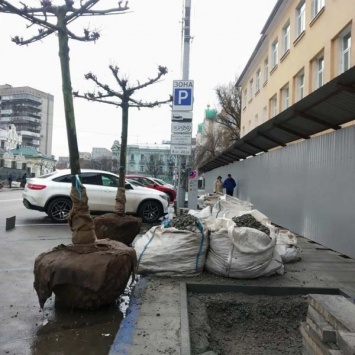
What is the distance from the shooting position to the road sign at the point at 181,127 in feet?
36.0

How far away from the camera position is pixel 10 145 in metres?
94.1

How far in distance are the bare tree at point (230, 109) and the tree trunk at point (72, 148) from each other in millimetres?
37395

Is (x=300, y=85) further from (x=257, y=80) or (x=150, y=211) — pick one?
(x=257, y=80)

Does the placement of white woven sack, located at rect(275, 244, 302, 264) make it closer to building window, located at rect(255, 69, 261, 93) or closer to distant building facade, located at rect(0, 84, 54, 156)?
building window, located at rect(255, 69, 261, 93)

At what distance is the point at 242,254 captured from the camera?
5148 mm

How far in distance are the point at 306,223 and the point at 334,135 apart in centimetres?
233

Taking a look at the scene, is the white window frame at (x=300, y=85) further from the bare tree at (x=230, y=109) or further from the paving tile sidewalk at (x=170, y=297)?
the bare tree at (x=230, y=109)

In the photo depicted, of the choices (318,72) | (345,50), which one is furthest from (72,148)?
(318,72)

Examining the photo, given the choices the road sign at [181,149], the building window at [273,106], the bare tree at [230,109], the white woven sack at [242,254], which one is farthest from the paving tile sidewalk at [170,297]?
the bare tree at [230,109]

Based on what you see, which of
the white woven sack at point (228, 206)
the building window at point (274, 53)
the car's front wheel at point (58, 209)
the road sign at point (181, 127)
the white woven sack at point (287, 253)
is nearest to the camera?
the white woven sack at point (287, 253)

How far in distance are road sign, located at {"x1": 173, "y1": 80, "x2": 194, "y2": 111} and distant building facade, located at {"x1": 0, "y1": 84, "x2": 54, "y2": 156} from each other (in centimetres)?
11696

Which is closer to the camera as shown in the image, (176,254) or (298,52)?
(176,254)

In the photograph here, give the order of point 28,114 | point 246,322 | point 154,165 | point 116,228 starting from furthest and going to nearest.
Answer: point 28,114
point 154,165
point 116,228
point 246,322

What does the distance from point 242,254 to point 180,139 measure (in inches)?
251
